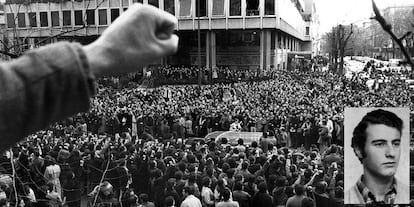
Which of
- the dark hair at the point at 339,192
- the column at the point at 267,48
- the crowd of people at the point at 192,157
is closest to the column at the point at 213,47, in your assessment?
the column at the point at 267,48

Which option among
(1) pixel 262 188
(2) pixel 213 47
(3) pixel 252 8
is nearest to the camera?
(1) pixel 262 188

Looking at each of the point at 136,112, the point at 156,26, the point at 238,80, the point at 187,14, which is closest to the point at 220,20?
the point at 187,14

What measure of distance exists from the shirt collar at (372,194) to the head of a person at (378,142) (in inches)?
5.9

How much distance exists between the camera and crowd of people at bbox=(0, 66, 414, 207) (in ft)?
22.5

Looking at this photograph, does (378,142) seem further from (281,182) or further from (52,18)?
(52,18)

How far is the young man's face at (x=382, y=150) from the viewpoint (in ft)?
11.6

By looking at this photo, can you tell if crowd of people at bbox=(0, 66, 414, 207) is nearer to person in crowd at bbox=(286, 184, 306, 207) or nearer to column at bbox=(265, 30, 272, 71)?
person in crowd at bbox=(286, 184, 306, 207)

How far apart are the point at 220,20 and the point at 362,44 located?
1800cm

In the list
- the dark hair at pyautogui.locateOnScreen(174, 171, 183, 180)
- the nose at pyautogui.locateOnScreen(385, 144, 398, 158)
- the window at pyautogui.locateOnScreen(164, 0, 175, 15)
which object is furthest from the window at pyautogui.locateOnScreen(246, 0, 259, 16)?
the nose at pyautogui.locateOnScreen(385, 144, 398, 158)

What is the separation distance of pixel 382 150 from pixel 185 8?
23478 millimetres

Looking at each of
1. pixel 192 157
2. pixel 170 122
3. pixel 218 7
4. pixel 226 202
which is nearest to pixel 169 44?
pixel 226 202

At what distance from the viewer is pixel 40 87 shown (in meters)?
0.83

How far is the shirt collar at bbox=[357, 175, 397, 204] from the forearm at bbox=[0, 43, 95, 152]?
333 cm

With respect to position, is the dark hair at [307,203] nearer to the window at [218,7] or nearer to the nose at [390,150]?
the nose at [390,150]
